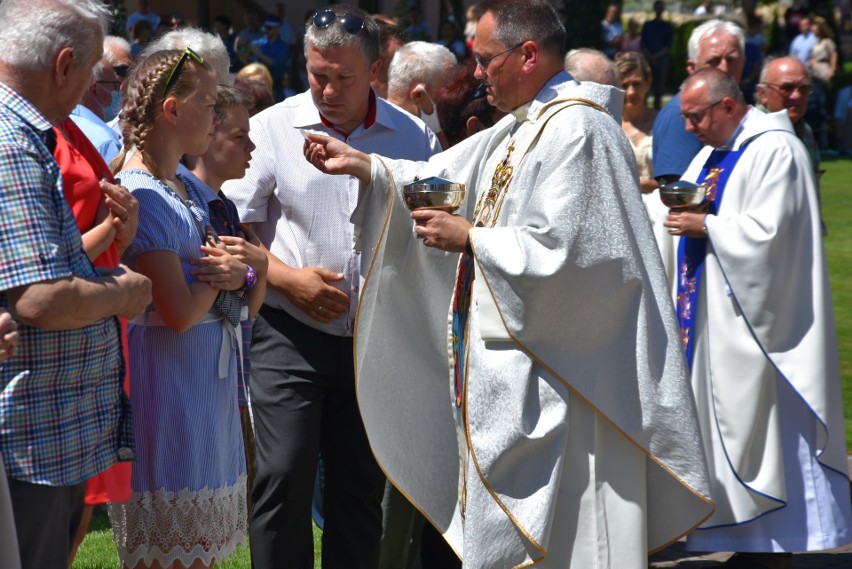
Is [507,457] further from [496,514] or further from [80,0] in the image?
[80,0]

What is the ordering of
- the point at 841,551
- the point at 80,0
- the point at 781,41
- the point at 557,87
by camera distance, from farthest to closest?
the point at 781,41 < the point at 841,551 < the point at 557,87 < the point at 80,0

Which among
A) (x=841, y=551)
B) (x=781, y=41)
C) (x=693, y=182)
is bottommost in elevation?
(x=781, y=41)

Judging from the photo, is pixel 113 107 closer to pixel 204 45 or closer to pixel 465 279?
pixel 204 45

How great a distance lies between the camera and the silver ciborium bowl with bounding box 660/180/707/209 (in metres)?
5.05

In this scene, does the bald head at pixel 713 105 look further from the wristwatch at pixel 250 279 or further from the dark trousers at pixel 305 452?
the wristwatch at pixel 250 279

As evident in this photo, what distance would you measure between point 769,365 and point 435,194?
7.13 ft

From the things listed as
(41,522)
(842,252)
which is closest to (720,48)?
(41,522)

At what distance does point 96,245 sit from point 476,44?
1465 millimetres

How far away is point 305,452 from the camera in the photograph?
14.5 ft

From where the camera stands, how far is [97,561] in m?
5.15

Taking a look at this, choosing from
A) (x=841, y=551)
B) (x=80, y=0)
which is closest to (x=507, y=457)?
(x=80, y=0)

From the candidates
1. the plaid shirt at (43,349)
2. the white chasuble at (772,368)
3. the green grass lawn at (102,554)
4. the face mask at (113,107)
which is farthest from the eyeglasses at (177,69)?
the face mask at (113,107)

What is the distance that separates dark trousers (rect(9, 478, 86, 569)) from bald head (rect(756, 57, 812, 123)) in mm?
4819

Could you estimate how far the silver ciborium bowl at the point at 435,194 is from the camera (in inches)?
148
